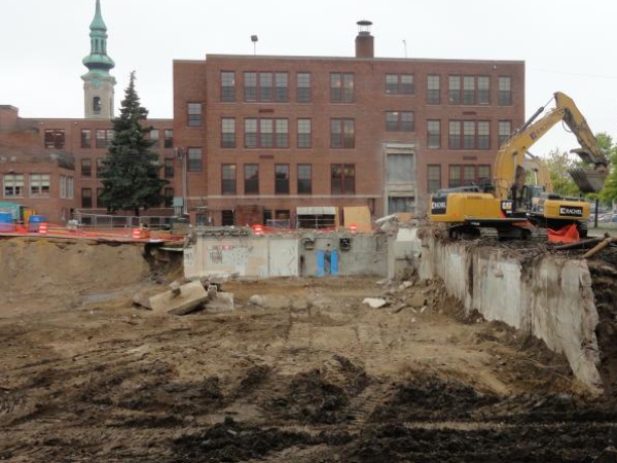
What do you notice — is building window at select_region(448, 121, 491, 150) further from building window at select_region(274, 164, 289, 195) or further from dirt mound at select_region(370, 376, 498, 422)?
dirt mound at select_region(370, 376, 498, 422)

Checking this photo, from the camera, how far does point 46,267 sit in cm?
3541

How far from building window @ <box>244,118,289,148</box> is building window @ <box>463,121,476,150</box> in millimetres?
12962

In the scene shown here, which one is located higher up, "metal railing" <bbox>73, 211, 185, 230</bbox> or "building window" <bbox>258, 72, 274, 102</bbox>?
"building window" <bbox>258, 72, 274, 102</bbox>

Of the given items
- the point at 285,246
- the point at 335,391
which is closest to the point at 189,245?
the point at 285,246

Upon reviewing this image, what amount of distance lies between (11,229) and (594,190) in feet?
98.1

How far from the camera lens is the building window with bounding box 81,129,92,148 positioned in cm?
6894

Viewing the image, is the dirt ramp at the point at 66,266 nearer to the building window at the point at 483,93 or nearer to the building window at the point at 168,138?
the building window at the point at 483,93

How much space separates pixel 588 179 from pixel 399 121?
26.5 meters

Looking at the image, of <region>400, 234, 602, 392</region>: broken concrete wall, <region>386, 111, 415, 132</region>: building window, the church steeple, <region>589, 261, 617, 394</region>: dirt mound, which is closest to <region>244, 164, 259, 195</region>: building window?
<region>386, 111, 415, 132</region>: building window

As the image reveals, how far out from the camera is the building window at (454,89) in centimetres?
5016

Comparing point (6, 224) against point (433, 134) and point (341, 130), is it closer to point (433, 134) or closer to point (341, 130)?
point (341, 130)

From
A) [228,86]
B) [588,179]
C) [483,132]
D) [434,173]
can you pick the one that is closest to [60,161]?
[228,86]

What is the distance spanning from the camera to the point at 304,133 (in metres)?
49.3

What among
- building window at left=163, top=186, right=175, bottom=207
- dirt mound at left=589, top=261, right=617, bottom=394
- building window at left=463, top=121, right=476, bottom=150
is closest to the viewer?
dirt mound at left=589, top=261, right=617, bottom=394
